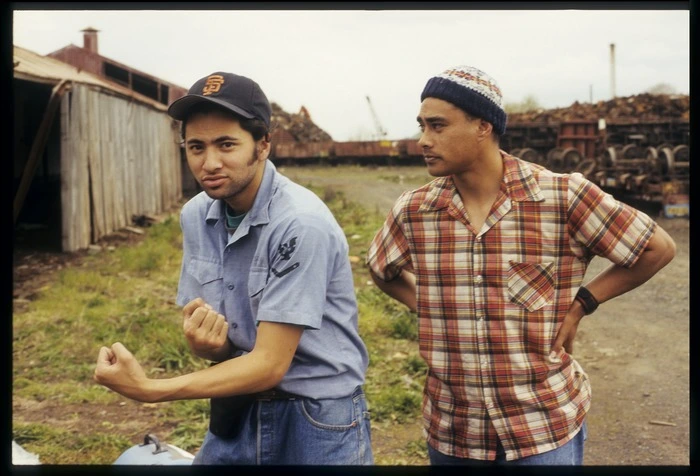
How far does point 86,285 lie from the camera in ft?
28.6

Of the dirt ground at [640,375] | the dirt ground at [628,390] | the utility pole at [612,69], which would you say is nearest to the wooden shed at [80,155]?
the dirt ground at [628,390]

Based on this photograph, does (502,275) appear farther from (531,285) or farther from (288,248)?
(288,248)

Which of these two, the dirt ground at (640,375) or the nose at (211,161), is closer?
the nose at (211,161)

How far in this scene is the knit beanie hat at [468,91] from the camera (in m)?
2.37

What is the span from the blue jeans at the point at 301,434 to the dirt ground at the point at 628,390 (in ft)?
7.98

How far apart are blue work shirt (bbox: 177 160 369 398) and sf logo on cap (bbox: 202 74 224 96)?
0.31 meters

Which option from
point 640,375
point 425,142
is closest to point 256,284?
point 425,142

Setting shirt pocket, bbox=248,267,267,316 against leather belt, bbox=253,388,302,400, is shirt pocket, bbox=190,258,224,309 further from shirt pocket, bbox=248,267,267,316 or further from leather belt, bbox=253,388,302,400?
leather belt, bbox=253,388,302,400

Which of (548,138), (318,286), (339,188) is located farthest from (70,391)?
(548,138)

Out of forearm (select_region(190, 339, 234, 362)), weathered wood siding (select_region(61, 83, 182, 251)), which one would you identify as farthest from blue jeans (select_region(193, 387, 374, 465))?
weathered wood siding (select_region(61, 83, 182, 251))

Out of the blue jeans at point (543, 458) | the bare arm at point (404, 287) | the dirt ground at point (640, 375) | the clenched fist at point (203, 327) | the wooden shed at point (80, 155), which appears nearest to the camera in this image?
the clenched fist at point (203, 327)

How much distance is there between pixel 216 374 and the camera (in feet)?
6.21

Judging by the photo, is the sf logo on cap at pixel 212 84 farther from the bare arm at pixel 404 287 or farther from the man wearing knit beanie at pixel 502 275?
the bare arm at pixel 404 287

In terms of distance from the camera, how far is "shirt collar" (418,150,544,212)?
237 cm
